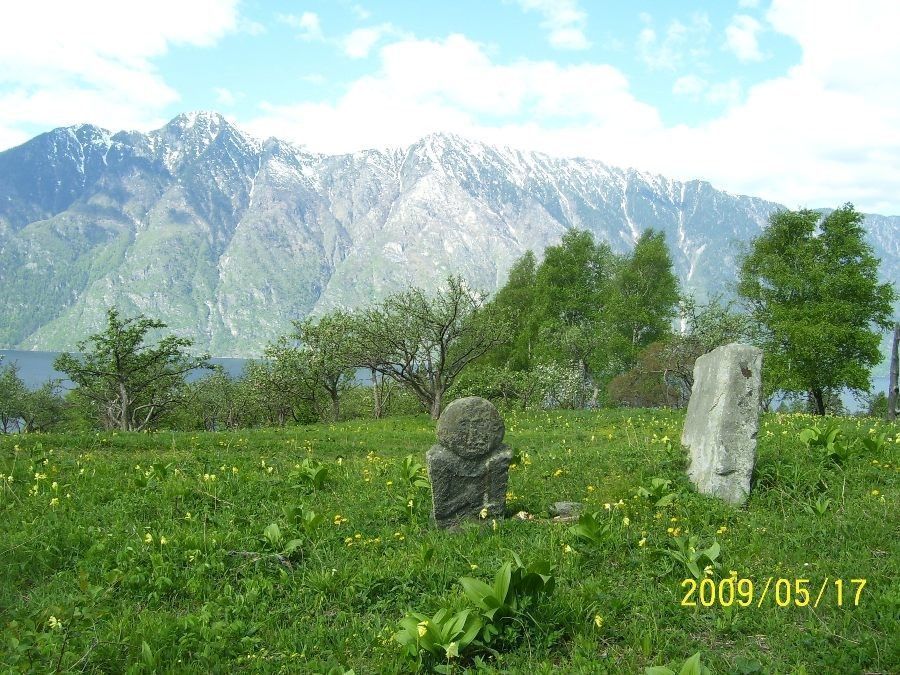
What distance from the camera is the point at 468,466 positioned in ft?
30.7

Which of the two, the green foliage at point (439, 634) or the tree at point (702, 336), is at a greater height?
the tree at point (702, 336)

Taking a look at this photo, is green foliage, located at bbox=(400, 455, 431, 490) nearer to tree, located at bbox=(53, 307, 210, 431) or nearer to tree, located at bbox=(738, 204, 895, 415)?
tree, located at bbox=(53, 307, 210, 431)

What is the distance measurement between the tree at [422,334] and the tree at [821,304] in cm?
1661

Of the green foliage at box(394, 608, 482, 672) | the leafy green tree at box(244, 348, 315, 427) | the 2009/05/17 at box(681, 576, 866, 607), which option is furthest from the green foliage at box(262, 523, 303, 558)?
the leafy green tree at box(244, 348, 315, 427)

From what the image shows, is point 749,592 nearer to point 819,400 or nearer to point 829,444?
point 829,444

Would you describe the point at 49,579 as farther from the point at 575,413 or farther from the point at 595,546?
the point at 575,413

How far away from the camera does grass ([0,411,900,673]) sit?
18.8 feet

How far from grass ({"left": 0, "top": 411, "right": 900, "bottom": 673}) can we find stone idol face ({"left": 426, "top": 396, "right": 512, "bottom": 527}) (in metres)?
0.39

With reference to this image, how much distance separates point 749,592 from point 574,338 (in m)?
37.8

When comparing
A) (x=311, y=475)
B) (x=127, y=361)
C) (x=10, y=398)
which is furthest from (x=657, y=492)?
(x=10, y=398)

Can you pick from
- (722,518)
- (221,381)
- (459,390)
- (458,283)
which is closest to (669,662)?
(722,518)

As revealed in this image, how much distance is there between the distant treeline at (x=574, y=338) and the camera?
2964cm

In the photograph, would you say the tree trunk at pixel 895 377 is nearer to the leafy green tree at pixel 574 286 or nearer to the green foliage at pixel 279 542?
the leafy green tree at pixel 574 286

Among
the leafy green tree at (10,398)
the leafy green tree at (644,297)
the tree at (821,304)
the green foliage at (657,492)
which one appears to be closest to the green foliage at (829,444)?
the green foliage at (657,492)
